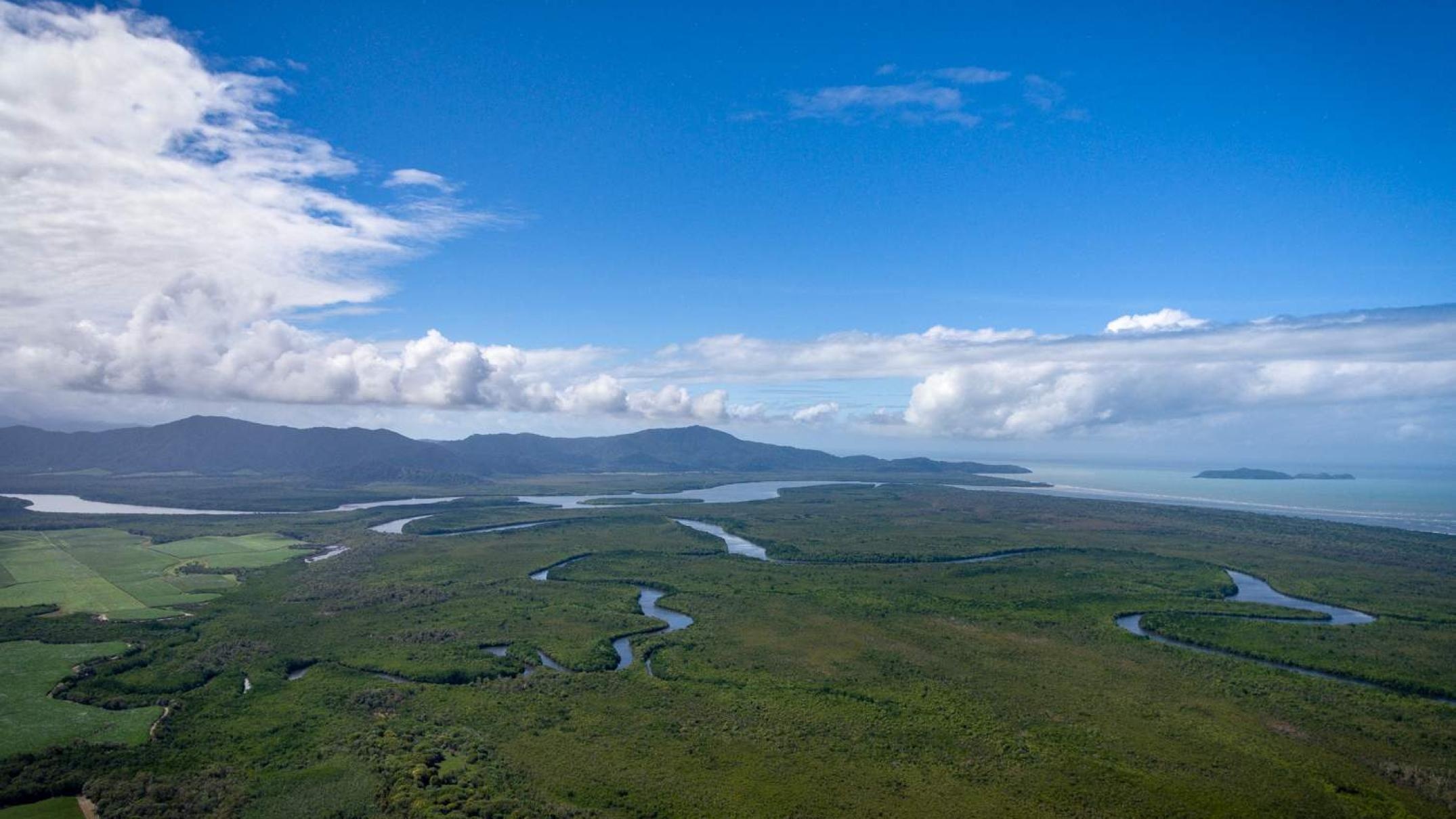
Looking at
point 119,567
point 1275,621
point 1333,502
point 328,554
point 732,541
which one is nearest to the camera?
point 1275,621

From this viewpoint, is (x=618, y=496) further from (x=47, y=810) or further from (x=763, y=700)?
(x=47, y=810)


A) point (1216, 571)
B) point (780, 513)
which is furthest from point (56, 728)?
point (780, 513)

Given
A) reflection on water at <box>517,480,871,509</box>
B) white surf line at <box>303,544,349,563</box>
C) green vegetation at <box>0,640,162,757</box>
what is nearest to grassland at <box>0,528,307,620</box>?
white surf line at <box>303,544,349,563</box>

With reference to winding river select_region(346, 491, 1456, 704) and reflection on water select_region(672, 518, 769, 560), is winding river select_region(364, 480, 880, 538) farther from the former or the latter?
reflection on water select_region(672, 518, 769, 560)

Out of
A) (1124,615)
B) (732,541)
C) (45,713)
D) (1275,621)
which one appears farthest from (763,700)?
(732,541)

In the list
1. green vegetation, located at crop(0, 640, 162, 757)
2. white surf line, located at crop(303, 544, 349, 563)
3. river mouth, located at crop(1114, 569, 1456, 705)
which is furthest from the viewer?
white surf line, located at crop(303, 544, 349, 563)

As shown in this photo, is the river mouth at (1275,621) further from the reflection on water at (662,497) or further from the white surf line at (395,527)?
the reflection on water at (662,497)
